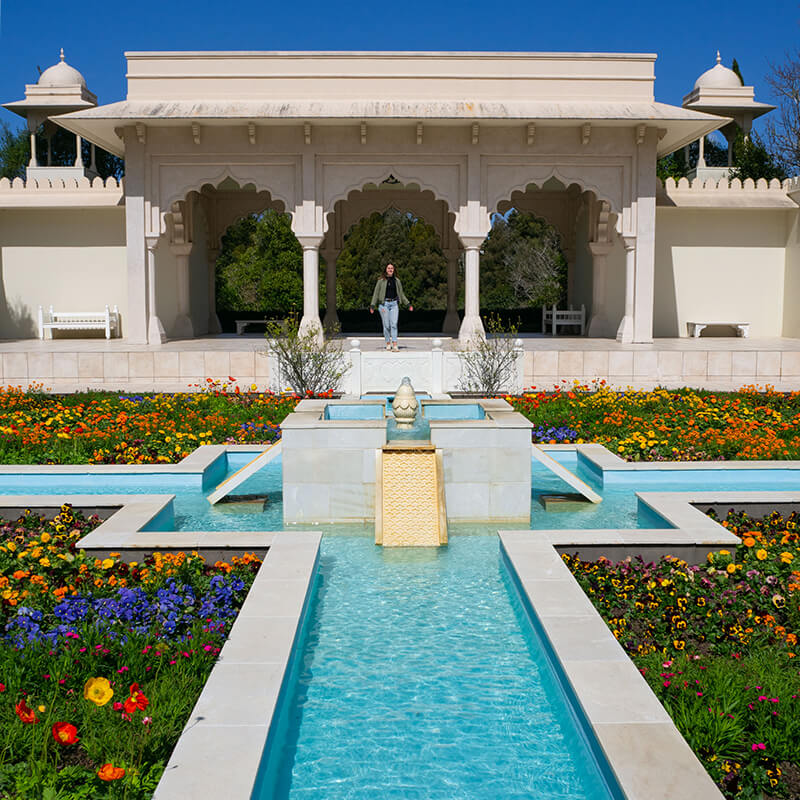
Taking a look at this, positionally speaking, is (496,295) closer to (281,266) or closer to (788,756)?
(281,266)

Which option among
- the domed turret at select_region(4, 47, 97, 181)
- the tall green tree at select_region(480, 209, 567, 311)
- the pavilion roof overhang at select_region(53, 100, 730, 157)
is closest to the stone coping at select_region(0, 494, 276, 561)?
the pavilion roof overhang at select_region(53, 100, 730, 157)

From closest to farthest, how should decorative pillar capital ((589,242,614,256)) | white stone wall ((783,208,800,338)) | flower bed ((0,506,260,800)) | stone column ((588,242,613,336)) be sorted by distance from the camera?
flower bed ((0,506,260,800)) < white stone wall ((783,208,800,338)) < decorative pillar capital ((589,242,614,256)) < stone column ((588,242,613,336))

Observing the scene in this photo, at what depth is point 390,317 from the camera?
13.9 metres

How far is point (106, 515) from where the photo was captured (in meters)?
5.96

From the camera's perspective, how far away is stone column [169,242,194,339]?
1780 cm

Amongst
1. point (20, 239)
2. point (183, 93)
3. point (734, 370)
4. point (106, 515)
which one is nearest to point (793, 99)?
point (734, 370)

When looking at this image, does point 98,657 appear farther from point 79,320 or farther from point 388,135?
→ point 79,320

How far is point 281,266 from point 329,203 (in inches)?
583

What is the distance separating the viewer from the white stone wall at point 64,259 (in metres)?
17.9

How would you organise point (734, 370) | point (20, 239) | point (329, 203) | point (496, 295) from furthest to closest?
point (496, 295)
point (20, 239)
point (329, 203)
point (734, 370)

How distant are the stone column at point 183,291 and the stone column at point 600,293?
786cm

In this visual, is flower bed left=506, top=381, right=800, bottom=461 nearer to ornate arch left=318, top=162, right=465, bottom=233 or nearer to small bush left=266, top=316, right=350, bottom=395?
small bush left=266, top=316, right=350, bottom=395

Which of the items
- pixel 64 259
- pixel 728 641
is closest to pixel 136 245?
pixel 64 259

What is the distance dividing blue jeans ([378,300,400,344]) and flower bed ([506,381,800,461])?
3145mm
